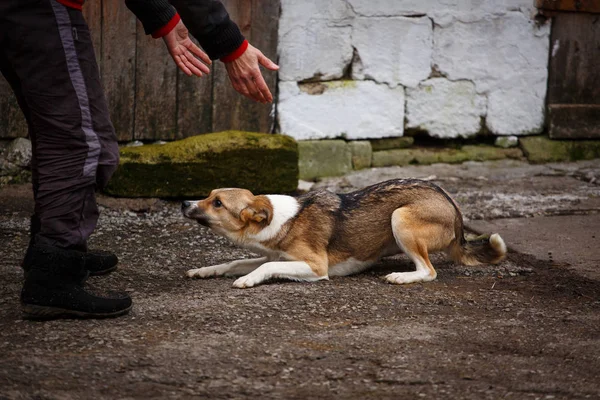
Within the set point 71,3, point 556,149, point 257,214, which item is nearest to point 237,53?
point 71,3

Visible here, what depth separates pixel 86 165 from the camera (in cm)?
367

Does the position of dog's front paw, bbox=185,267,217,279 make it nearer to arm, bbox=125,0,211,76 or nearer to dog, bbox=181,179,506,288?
dog, bbox=181,179,506,288

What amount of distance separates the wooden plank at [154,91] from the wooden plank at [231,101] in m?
0.34

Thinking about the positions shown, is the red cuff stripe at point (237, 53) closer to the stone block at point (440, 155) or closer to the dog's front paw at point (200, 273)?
the dog's front paw at point (200, 273)

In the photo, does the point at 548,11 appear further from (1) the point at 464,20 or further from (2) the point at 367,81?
(2) the point at 367,81

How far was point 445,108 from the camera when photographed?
25.6 feet

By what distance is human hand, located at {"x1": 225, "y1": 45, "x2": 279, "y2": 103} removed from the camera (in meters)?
3.81

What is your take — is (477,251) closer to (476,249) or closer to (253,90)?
(476,249)

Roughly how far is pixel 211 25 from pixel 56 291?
4.20 feet

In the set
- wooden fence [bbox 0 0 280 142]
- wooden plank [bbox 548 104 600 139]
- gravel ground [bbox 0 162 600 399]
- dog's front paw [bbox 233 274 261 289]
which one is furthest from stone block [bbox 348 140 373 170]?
dog's front paw [bbox 233 274 261 289]

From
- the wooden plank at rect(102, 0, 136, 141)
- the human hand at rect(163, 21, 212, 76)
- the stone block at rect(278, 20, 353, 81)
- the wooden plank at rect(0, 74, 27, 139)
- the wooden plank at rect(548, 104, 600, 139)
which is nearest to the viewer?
the human hand at rect(163, 21, 212, 76)

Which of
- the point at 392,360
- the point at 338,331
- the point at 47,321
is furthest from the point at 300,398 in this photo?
the point at 47,321

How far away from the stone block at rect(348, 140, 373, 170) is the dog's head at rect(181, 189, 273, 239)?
10.1 ft

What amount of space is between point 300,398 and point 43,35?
5.75 feet
